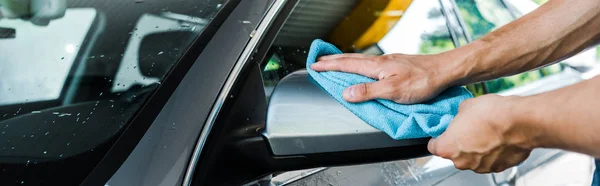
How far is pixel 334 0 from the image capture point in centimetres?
158

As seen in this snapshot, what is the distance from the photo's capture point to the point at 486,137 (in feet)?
3.66

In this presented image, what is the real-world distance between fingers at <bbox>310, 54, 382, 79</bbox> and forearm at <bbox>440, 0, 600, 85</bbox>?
6.4 inches


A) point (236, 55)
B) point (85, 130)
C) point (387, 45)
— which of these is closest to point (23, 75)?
point (85, 130)

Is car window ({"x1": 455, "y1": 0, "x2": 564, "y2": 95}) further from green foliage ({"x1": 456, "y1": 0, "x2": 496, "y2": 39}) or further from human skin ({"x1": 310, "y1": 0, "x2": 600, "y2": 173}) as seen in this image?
human skin ({"x1": 310, "y1": 0, "x2": 600, "y2": 173})

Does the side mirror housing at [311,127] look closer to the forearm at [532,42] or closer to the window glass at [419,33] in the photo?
the forearm at [532,42]

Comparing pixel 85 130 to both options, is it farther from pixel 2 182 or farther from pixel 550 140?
pixel 550 140

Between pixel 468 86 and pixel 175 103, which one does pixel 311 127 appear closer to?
pixel 175 103

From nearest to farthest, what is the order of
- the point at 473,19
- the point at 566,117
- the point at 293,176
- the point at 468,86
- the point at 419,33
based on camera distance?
the point at 566,117 → the point at 293,176 → the point at 419,33 → the point at 468,86 → the point at 473,19

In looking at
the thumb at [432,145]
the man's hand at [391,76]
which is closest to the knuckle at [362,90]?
the man's hand at [391,76]

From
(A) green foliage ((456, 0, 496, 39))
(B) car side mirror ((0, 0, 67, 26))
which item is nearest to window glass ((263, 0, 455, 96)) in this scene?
(A) green foliage ((456, 0, 496, 39))

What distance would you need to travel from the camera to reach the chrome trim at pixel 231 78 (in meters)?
1.07

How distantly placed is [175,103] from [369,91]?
1.04 feet

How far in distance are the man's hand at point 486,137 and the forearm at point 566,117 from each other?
1cm

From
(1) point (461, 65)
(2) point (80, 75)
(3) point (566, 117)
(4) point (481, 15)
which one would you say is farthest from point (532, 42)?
(2) point (80, 75)
